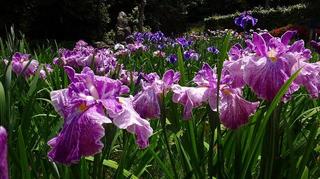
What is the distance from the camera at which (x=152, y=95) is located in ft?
5.60

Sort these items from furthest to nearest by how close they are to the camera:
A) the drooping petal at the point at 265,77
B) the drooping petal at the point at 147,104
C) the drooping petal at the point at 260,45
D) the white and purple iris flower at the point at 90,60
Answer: the white and purple iris flower at the point at 90,60 < the drooping petal at the point at 147,104 < the drooping petal at the point at 260,45 < the drooping petal at the point at 265,77

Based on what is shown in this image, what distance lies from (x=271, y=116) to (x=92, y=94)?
631mm

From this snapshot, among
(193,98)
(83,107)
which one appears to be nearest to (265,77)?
(193,98)

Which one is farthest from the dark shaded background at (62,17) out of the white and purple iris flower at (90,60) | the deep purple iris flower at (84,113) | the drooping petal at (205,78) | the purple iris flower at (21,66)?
the deep purple iris flower at (84,113)

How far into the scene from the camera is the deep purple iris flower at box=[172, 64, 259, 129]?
1476 millimetres

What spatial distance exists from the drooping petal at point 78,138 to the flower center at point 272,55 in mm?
→ 599

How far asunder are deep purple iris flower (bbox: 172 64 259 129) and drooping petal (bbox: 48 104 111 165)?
476 mm

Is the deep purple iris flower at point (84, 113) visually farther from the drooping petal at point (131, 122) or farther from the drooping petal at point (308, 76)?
the drooping petal at point (308, 76)

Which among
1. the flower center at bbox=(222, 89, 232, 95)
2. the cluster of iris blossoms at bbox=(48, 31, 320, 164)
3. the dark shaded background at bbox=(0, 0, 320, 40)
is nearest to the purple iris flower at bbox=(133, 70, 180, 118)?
the cluster of iris blossoms at bbox=(48, 31, 320, 164)

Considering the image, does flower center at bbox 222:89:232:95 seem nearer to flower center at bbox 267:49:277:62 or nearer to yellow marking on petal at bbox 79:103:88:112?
flower center at bbox 267:49:277:62

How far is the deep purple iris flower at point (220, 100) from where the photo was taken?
148 centimetres

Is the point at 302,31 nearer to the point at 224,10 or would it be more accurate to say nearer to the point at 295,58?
the point at 295,58

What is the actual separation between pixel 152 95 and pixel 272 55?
1.50 feet

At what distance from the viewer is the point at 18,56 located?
3.44 m
